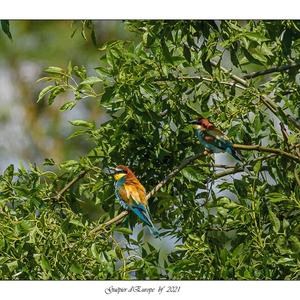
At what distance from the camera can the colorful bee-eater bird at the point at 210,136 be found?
2.36 m

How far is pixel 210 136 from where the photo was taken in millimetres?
2346

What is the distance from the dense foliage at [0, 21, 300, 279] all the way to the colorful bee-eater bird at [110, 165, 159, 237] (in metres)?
0.02

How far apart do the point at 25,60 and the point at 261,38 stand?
89cm

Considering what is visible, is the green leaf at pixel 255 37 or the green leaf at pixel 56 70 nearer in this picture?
the green leaf at pixel 255 37

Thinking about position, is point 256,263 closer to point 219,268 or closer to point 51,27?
point 219,268

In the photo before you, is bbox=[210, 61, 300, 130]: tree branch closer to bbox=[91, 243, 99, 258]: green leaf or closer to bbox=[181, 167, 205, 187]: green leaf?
bbox=[181, 167, 205, 187]: green leaf

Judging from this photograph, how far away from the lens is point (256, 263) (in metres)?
2.29

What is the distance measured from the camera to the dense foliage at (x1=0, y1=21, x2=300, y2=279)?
222 centimetres

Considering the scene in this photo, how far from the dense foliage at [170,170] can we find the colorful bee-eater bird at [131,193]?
2 cm

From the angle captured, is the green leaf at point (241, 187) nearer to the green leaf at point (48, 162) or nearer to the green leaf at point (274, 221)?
the green leaf at point (274, 221)

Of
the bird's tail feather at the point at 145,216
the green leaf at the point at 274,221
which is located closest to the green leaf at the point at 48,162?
the bird's tail feather at the point at 145,216

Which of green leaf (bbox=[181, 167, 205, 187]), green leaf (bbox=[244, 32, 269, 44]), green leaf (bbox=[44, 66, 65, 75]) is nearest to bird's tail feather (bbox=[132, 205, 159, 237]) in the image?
green leaf (bbox=[181, 167, 205, 187])

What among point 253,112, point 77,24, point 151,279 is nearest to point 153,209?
point 151,279

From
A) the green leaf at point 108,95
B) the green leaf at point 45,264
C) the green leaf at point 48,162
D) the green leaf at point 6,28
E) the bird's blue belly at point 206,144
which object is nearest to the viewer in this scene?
the green leaf at point 6,28
